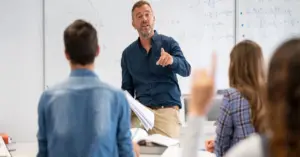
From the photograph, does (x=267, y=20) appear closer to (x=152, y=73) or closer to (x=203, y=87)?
(x=152, y=73)

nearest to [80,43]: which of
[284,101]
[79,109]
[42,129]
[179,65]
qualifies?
[79,109]

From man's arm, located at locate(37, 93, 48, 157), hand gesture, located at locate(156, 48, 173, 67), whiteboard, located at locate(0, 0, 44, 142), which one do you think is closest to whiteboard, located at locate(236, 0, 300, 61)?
hand gesture, located at locate(156, 48, 173, 67)

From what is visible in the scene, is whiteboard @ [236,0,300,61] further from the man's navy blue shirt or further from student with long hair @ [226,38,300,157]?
student with long hair @ [226,38,300,157]

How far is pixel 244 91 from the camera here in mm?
2068

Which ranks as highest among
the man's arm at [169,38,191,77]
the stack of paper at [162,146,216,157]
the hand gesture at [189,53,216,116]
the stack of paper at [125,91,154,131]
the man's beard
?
the man's beard

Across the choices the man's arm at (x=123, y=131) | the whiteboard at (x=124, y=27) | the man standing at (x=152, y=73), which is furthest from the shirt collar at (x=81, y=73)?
the whiteboard at (x=124, y=27)

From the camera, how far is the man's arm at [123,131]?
1822 mm

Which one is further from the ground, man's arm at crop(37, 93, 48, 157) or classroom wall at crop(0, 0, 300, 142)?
classroom wall at crop(0, 0, 300, 142)

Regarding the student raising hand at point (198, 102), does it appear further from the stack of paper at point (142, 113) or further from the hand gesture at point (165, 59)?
the hand gesture at point (165, 59)

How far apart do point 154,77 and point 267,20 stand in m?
1.84

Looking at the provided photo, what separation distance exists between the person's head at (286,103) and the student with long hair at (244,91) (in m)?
1.16

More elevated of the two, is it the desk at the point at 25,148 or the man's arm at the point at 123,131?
the man's arm at the point at 123,131

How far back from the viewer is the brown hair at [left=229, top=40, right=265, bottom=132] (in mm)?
2047

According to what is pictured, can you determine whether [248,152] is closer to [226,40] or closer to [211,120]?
[211,120]
